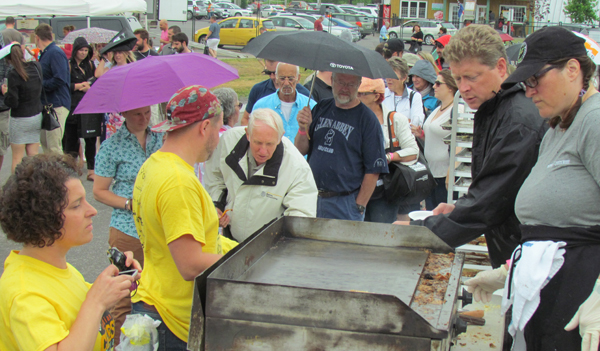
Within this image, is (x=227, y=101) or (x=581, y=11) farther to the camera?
(x=581, y=11)

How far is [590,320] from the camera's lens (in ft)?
6.26

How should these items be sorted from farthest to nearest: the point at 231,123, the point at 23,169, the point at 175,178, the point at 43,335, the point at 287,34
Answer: the point at 231,123 < the point at 287,34 < the point at 175,178 < the point at 23,169 < the point at 43,335

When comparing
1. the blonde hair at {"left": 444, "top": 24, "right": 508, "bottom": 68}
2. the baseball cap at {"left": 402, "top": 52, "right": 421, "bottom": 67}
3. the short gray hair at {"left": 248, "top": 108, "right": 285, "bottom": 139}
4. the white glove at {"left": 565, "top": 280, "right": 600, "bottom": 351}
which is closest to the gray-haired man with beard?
the short gray hair at {"left": 248, "top": 108, "right": 285, "bottom": 139}

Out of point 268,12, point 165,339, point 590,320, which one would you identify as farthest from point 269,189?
point 268,12

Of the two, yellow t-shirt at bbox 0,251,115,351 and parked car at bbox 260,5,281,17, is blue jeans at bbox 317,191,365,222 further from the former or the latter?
parked car at bbox 260,5,281,17

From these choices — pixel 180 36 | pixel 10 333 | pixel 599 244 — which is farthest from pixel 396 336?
pixel 180 36

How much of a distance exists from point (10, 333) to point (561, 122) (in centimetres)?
215

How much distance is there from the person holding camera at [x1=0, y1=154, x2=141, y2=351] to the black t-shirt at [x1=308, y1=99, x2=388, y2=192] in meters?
2.23

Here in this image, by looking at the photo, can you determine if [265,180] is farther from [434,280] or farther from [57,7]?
[57,7]

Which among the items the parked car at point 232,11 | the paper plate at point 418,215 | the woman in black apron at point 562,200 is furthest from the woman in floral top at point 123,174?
the parked car at point 232,11

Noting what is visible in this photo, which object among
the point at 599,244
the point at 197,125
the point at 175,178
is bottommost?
the point at 599,244

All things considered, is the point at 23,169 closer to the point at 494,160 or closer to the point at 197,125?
the point at 197,125

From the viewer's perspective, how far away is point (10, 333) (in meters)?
1.81

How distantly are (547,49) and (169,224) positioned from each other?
5.25 ft
